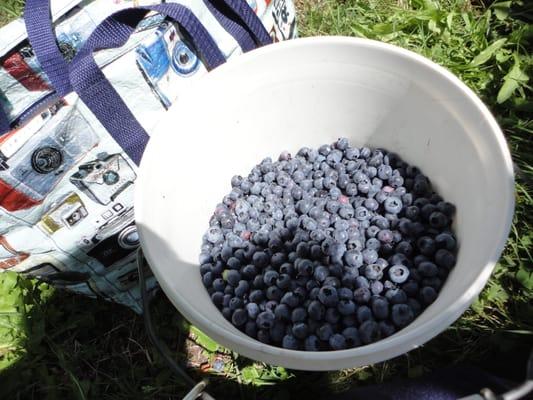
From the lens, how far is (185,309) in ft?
3.24

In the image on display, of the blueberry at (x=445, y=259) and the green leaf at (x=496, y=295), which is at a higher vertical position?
the blueberry at (x=445, y=259)

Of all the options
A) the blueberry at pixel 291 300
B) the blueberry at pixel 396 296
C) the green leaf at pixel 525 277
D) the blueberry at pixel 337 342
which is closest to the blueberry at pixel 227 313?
the blueberry at pixel 291 300

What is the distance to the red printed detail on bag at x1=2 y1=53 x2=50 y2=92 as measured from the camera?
1.22 m

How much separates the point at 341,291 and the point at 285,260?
0.16 meters

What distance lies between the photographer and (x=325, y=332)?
108 centimetres

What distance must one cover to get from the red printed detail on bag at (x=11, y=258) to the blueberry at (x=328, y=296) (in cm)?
73

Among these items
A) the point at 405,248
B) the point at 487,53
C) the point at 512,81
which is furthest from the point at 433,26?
the point at 405,248

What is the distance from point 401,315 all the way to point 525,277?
58 centimetres

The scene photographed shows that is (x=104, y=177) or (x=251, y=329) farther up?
(x=104, y=177)

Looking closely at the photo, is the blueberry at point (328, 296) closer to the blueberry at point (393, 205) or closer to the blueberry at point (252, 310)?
the blueberry at point (252, 310)

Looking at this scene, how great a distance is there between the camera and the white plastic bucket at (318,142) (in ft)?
3.14

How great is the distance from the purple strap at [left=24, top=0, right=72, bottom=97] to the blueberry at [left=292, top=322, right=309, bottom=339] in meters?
0.70

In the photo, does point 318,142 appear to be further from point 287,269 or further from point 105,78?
point 105,78

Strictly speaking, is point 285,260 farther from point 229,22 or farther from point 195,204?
point 229,22
